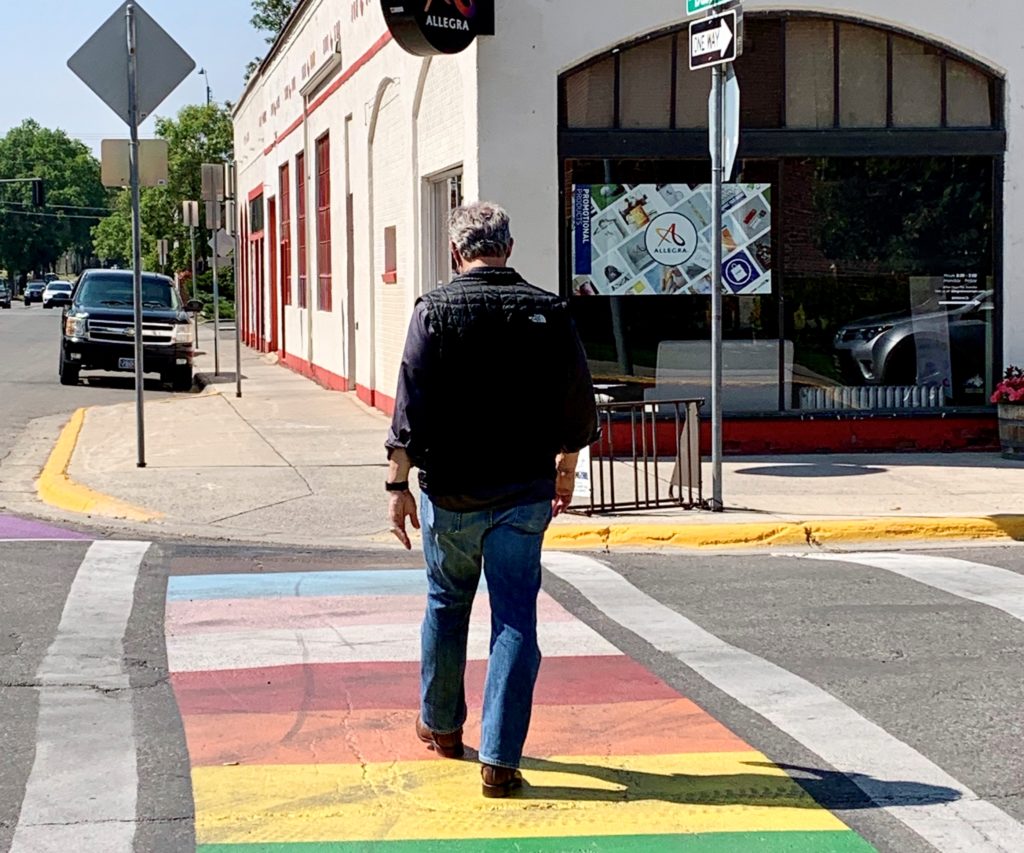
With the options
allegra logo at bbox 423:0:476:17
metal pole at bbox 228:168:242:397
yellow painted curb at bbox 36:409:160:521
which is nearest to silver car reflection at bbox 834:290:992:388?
allegra logo at bbox 423:0:476:17

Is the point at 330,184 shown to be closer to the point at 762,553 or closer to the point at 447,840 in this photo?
the point at 762,553

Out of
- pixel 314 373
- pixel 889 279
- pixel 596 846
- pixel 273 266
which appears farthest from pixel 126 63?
pixel 273 266

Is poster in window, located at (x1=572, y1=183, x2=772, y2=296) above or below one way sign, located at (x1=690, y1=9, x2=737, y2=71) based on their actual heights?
below

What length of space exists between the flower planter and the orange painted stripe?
820 centimetres

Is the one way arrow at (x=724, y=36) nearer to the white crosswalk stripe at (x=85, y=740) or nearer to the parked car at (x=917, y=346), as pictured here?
the parked car at (x=917, y=346)

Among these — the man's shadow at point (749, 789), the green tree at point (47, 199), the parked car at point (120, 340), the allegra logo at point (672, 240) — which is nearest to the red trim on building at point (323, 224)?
the parked car at point (120, 340)

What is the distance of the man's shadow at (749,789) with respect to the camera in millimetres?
5125

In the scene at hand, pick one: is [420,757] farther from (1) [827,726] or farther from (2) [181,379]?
(2) [181,379]

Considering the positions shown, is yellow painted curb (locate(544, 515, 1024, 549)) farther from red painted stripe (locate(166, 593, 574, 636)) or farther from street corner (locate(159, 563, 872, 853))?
street corner (locate(159, 563, 872, 853))

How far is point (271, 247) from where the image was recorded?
34469 millimetres

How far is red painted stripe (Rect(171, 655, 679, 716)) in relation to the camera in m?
6.25

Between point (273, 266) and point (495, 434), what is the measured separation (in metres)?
29.6

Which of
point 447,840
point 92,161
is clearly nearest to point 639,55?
point 447,840

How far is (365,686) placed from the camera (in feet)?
21.4
